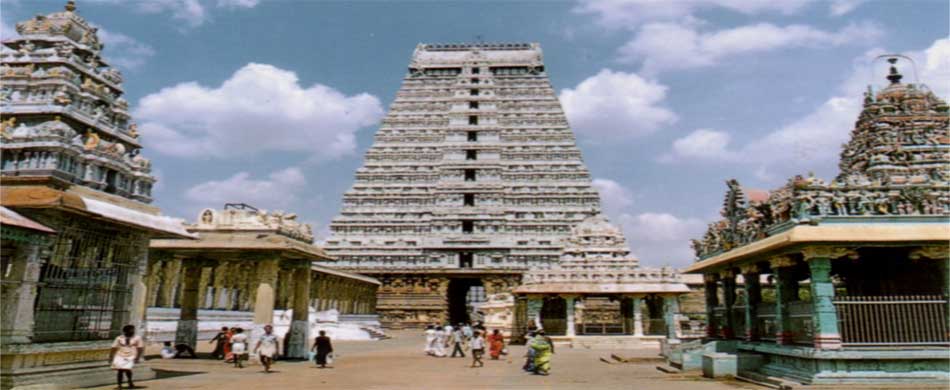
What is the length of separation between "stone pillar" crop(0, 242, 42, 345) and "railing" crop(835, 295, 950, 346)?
13893 mm

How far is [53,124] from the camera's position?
43.9 ft

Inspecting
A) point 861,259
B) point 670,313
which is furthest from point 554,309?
point 861,259

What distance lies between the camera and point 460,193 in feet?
185

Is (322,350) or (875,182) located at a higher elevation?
(875,182)

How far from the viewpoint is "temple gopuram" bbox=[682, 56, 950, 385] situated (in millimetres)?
11500

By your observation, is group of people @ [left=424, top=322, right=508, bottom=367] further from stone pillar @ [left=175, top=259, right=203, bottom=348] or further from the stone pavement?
stone pillar @ [left=175, top=259, right=203, bottom=348]

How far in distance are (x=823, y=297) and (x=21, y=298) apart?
13.8 metres

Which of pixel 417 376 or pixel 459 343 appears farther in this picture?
pixel 459 343

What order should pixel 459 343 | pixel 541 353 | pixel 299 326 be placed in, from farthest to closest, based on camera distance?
pixel 459 343, pixel 299 326, pixel 541 353

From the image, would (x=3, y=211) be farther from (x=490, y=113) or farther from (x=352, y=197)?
(x=490, y=113)

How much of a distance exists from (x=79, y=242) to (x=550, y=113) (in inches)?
2144

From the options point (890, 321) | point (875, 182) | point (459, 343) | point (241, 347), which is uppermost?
point (875, 182)

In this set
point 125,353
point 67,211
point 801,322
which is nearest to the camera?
point 67,211

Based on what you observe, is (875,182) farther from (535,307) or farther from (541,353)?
(535,307)
